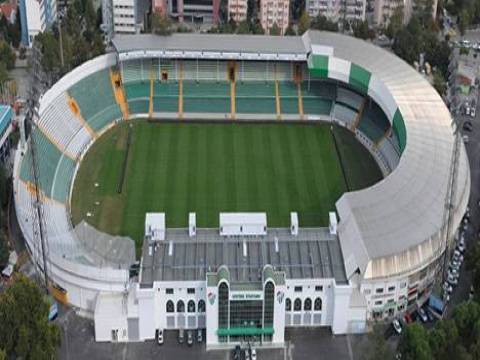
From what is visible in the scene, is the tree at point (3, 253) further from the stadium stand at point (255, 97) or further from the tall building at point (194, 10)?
the tall building at point (194, 10)

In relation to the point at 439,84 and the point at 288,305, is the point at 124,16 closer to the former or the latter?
the point at 439,84

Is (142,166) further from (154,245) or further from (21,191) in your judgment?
(154,245)

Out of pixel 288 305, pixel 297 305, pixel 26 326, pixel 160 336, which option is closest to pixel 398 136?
pixel 297 305

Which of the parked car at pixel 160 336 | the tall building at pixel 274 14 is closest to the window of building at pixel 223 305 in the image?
the parked car at pixel 160 336

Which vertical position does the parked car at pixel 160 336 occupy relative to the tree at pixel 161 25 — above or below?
below

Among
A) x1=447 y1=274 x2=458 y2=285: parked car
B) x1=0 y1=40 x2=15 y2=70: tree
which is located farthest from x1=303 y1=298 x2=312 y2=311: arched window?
x1=0 y1=40 x2=15 y2=70: tree

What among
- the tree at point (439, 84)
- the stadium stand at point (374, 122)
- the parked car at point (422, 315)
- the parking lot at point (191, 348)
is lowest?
the parking lot at point (191, 348)

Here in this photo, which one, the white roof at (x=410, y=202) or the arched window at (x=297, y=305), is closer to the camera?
the arched window at (x=297, y=305)

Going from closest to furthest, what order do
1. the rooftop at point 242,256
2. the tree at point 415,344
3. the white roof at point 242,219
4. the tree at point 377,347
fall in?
1. the tree at point 415,344
2. the tree at point 377,347
3. the rooftop at point 242,256
4. the white roof at point 242,219
